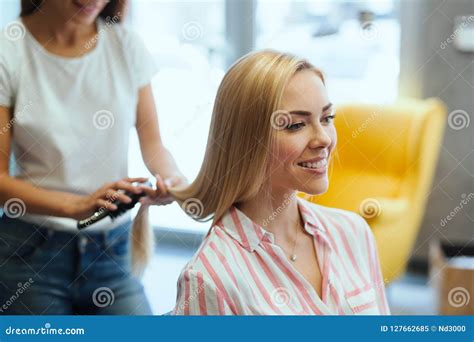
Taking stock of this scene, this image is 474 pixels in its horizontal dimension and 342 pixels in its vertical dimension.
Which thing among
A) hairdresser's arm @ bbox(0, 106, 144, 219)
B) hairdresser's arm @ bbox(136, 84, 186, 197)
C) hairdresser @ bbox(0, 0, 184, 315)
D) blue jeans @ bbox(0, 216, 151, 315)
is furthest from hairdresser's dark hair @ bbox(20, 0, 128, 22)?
blue jeans @ bbox(0, 216, 151, 315)

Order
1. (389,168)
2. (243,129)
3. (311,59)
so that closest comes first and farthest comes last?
(243,129), (311,59), (389,168)

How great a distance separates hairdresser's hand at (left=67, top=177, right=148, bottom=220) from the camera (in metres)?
1.40

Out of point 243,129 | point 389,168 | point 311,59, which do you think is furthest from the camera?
point 389,168

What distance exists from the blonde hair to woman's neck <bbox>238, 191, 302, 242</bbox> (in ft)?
0.07

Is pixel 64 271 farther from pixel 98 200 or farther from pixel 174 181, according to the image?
pixel 174 181

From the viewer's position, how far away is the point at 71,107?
1.39 m

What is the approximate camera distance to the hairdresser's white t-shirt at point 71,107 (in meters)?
1.35

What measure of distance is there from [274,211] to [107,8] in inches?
21.6

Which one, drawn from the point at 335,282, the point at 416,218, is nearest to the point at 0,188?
the point at 335,282

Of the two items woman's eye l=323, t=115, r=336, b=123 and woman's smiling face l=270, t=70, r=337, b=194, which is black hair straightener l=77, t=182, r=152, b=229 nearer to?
woman's smiling face l=270, t=70, r=337, b=194

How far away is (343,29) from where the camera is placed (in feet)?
5.05

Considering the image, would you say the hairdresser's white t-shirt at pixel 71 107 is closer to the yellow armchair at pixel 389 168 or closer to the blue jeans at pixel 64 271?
the blue jeans at pixel 64 271

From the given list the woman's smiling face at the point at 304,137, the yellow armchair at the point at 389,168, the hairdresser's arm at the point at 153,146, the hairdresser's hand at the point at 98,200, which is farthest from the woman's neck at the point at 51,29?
the yellow armchair at the point at 389,168

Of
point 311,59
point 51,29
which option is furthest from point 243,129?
point 51,29
